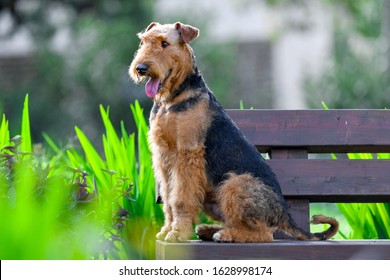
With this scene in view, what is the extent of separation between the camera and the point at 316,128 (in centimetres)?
455

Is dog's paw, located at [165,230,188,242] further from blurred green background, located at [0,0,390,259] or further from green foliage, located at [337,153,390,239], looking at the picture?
blurred green background, located at [0,0,390,259]

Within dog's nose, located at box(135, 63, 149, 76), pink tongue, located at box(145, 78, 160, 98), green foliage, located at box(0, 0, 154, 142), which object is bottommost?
pink tongue, located at box(145, 78, 160, 98)

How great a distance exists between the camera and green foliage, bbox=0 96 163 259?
2.35m

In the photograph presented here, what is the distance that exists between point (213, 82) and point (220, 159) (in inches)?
511

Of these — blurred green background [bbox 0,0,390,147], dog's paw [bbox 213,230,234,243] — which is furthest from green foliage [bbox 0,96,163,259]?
blurred green background [bbox 0,0,390,147]

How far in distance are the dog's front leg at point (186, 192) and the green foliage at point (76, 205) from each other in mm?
293

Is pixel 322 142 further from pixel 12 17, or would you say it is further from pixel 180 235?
pixel 12 17

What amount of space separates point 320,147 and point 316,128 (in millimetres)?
103

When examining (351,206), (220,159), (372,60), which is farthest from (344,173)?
(372,60)

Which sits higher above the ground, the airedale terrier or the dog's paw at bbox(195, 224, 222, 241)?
the airedale terrier

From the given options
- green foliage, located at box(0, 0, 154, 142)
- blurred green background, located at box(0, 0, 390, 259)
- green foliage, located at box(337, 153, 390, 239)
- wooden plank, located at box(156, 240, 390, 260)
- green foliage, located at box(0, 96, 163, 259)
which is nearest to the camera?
green foliage, located at box(0, 96, 163, 259)

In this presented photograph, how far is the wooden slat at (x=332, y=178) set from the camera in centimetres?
447

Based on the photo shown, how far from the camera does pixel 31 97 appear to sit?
1623 cm

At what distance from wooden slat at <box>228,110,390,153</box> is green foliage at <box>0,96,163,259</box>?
666 millimetres
